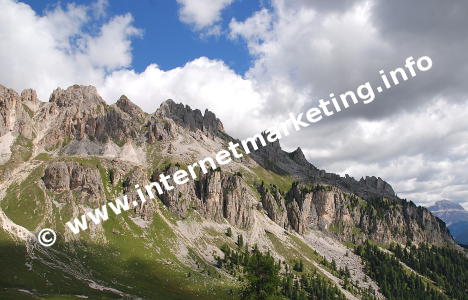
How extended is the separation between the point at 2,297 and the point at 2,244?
7269 cm

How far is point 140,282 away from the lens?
18175 cm

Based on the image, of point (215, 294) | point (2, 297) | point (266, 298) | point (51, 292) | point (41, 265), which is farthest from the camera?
point (215, 294)

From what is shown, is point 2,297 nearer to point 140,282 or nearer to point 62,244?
point 140,282

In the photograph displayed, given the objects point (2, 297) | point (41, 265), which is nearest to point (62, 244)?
point (41, 265)

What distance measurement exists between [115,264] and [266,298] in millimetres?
142397

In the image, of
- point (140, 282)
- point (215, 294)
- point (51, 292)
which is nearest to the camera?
point (51, 292)

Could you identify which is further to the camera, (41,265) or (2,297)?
(41,265)

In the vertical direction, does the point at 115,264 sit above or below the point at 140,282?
above

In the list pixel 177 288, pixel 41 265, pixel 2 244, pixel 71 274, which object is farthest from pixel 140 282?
pixel 2 244

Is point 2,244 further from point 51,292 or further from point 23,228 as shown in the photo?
point 51,292

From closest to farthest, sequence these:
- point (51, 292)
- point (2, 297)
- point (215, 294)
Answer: point (2, 297)
point (51, 292)
point (215, 294)

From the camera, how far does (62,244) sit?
199750 millimetres

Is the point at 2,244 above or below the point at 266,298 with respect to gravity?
above

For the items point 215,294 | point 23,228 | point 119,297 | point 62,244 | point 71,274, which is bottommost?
point 215,294
